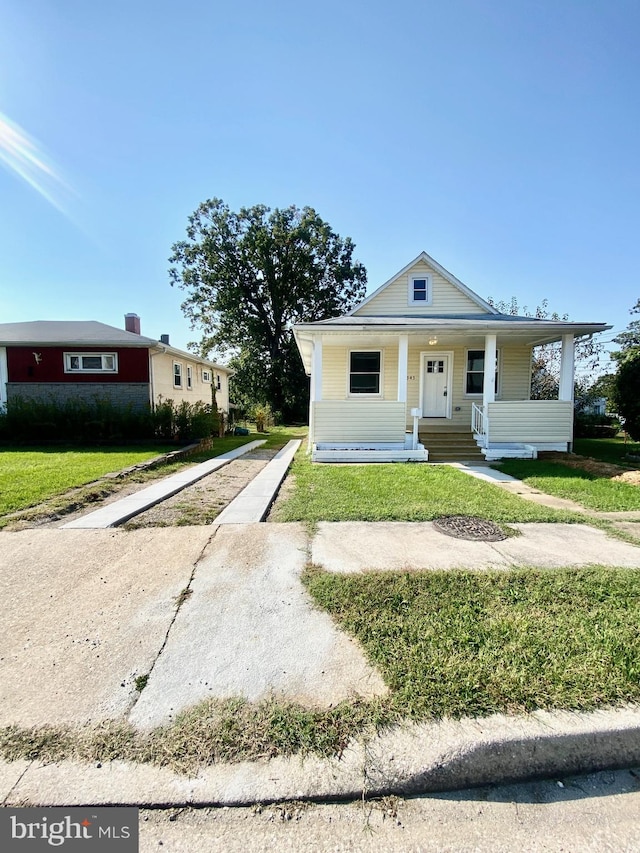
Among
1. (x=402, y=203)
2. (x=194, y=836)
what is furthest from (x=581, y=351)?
(x=194, y=836)

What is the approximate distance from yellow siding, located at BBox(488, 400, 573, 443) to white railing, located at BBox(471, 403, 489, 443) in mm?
129

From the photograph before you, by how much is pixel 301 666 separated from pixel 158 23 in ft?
37.4

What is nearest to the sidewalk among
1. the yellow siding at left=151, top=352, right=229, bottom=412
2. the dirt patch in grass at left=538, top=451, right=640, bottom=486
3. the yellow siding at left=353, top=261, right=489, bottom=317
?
the dirt patch in grass at left=538, top=451, right=640, bottom=486

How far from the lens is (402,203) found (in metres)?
13.8

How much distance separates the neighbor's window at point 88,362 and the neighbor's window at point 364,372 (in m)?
9.20

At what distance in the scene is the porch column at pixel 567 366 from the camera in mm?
10242

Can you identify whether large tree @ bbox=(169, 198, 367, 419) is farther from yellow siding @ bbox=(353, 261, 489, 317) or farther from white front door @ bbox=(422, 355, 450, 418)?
white front door @ bbox=(422, 355, 450, 418)

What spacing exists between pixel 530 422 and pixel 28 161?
1473cm

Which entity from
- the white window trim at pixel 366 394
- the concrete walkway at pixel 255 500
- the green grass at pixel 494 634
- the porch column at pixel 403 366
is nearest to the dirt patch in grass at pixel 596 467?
the porch column at pixel 403 366

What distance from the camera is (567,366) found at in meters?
10.2

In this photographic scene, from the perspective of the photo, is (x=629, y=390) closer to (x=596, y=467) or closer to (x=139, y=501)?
(x=596, y=467)

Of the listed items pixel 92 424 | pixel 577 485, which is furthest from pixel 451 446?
pixel 92 424

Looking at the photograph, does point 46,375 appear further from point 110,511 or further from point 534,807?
point 534,807

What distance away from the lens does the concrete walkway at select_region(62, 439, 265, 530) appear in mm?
4770
